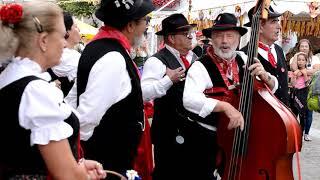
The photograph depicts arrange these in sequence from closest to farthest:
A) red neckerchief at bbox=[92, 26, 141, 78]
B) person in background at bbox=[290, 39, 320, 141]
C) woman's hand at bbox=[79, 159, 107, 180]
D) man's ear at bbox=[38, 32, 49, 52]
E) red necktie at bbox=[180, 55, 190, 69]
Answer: man's ear at bbox=[38, 32, 49, 52] < woman's hand at bbox=[79, 159, 107, 180] < red neckerchief at bbox=[92, 26, 141, 78] < red necktie at bbox=[180, 55, 190, 69] < person in background at bbox=[290, 39, 320, 141]

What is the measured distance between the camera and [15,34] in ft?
5.71

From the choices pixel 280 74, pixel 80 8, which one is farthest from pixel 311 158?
pixel 80 8

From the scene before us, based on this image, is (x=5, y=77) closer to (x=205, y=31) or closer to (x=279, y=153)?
(x=279, y=153)

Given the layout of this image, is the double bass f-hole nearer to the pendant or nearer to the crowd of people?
the crowd of people

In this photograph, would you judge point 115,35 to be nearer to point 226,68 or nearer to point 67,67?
point 226,68

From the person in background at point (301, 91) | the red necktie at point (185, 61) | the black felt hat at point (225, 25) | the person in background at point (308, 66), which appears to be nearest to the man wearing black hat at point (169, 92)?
the red necktie at point (185, 61)

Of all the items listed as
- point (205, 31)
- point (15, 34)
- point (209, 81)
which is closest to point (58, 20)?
point (15, 34)

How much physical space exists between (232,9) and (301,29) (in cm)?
217

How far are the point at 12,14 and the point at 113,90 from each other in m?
0.83

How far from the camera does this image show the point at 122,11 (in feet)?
8.63

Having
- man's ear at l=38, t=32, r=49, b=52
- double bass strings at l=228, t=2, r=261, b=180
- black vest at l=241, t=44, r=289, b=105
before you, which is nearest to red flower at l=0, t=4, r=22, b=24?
man's ear at l=38, t=32, r=49, b=52

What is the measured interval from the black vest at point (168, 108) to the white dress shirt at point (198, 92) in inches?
19.1

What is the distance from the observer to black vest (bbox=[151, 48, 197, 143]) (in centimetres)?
375

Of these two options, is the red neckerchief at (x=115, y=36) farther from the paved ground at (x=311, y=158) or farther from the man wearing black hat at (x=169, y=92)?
the paved ground at (x=311, y=158)
